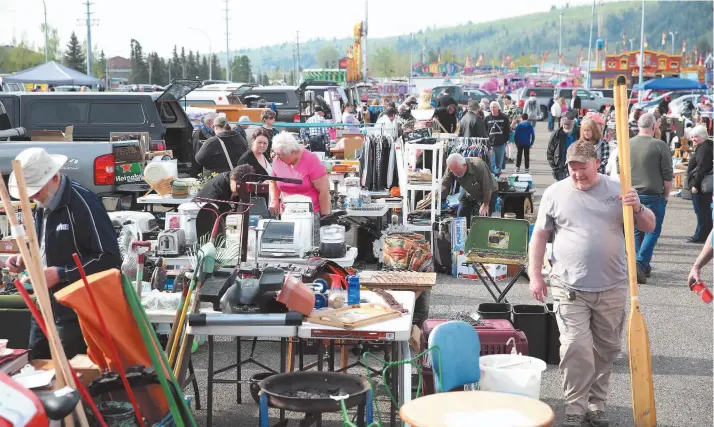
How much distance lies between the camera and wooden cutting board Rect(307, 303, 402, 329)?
5.41 m

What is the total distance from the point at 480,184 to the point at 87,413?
288 inches

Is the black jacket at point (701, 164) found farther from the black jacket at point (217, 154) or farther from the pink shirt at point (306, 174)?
the pink shirt at point (306, 174)

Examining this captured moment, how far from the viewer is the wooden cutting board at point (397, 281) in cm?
676

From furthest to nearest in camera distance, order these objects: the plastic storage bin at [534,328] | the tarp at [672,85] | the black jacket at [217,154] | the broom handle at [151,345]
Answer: the tarp at [672,85] < the black jacket at [217,154] < the plastic storage bin at [534,328] < the broom handle at [151,345]

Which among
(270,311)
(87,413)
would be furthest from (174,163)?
(87,413)

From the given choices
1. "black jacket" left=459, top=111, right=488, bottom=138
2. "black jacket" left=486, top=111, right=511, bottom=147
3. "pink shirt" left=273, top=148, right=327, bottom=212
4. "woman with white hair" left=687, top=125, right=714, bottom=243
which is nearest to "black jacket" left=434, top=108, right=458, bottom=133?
"black jacket" left=486, top=111, right=511, bottom=147

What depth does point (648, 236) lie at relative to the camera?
34.4 feet

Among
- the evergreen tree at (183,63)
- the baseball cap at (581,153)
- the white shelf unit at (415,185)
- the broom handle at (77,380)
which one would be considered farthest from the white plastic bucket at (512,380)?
the evergreen tree at (183,63)

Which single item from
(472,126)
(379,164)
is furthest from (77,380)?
(472,126)

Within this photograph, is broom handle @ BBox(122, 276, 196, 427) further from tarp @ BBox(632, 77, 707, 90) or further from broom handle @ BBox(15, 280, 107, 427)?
tarp @ BBox(632, 77, 707, 90)

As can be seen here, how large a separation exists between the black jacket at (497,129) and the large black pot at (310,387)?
1478 cm

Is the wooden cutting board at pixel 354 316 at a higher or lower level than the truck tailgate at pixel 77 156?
lower

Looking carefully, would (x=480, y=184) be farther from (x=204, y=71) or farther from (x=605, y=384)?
(x=204, y=71)

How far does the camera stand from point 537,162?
2575cm
